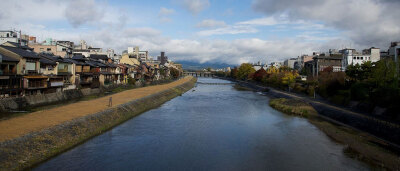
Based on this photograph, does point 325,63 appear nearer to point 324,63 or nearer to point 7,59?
point 324,63

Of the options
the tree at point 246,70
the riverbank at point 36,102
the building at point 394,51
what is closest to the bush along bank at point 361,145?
the building at point 394,51

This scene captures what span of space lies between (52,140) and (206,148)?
7.67 m

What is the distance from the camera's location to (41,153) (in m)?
11.9

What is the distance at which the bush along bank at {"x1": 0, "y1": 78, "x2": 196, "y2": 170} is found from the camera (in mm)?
10555

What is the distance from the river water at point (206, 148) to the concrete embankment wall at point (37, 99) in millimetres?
9245

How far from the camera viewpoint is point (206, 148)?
14.8 m

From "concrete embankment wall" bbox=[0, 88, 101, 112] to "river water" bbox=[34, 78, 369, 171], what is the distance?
925 cm

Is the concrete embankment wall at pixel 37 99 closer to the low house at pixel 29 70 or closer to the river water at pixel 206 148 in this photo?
the low house at pixel 29 70

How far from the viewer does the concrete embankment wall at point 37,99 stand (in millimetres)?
20984

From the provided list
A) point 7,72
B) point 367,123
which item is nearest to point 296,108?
point 367,123

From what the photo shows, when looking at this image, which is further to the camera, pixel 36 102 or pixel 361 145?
pixel 36 102

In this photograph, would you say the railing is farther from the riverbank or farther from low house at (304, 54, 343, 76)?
low house at (304, 54, 343, 76)

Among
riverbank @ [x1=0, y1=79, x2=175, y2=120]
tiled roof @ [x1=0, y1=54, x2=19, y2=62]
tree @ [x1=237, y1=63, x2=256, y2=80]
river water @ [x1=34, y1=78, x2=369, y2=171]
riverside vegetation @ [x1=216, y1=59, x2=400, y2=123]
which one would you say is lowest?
river water @ [x1=34, y1=78, x2=369, y2=171]

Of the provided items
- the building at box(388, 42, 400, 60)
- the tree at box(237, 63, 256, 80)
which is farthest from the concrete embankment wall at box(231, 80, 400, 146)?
the tree at box(237, 63, 256, 80)
